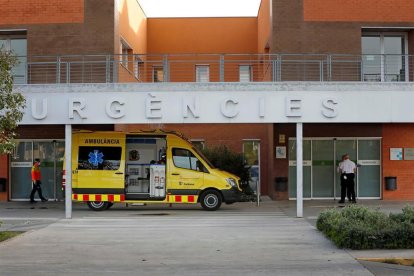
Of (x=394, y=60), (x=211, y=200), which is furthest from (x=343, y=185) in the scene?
(x=394, y=60)

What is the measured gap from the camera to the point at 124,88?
56.2 ft

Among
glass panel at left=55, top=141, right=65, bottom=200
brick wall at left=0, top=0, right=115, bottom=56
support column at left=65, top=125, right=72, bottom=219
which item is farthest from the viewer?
glass panel at left=55, top=141, right=65, bottom=200

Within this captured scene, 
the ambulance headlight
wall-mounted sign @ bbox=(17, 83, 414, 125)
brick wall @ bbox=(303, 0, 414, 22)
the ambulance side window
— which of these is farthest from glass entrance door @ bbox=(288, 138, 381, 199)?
the ambulance side window

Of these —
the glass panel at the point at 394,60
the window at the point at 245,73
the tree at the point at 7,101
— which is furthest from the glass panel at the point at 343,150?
the tree at the point at 7,101

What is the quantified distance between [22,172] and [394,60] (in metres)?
15.1

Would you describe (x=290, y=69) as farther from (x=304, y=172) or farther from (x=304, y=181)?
(x=304, y=181)

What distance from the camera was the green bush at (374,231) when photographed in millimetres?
11227

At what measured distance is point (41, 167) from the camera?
23.0 meters

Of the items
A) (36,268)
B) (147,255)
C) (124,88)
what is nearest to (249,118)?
(124,88)

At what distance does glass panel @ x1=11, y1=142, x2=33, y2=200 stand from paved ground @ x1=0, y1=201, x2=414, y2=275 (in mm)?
4592

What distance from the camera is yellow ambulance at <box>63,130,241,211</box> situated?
18.3m

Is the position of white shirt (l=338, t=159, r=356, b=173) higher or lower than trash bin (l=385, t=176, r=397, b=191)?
higher

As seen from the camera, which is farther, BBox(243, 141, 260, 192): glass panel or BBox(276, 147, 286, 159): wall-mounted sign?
BBox(243, 141, 260, 192): glass panel

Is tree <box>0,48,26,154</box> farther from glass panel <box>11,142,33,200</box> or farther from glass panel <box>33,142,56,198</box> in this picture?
glass panel <box>11,142,33,200</box>
